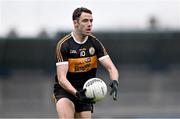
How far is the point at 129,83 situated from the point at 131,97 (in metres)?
0.50

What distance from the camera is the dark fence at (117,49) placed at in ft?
90.3

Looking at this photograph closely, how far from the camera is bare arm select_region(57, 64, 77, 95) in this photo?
12.1 metres

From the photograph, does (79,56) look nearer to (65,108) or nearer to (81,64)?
(81,64)

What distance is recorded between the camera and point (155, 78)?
2834cm

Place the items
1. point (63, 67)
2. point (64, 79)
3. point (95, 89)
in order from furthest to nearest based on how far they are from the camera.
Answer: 1. point (63, 67)
2. point (64, 79)
3. point (95, 89)

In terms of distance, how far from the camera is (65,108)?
12.4m

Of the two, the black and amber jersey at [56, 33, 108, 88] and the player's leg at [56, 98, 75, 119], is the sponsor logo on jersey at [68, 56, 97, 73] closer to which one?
the black and amber jersey at [56, 33, 108, 88]

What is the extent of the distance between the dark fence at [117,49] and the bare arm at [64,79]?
14988mm

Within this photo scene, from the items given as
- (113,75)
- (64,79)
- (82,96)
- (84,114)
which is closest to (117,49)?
(84,114)

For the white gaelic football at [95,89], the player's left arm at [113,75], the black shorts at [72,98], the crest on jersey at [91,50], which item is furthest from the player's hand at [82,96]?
the crest on jersey at [91,50]

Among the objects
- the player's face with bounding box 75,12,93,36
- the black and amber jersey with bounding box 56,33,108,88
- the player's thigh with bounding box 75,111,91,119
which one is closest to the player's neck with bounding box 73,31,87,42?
the black and amber jersey with bounding box 56,33,108,88

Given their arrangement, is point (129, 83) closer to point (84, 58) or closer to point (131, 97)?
point (131, 97)

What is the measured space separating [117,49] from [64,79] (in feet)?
53.1

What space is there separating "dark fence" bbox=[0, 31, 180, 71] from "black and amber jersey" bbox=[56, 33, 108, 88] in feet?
48.5
